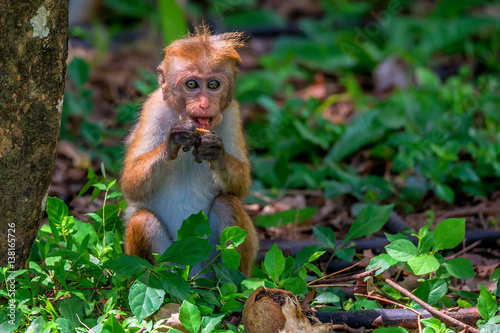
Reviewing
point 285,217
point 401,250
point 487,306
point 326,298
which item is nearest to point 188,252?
point 326,298

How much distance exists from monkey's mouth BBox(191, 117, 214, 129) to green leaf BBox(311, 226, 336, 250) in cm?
117

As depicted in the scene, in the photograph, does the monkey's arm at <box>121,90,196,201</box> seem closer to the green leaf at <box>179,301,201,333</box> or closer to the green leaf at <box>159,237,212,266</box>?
the green leaf at <box>159,237,212,266</box>

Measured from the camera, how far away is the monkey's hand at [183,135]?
4.37 metres

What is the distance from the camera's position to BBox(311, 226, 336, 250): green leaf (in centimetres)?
496

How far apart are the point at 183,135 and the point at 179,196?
2.25 feet

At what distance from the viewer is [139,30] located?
41.4ft

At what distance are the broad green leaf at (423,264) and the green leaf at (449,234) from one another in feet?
0.39

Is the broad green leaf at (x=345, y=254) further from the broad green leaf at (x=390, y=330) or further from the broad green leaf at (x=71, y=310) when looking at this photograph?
the broad green leaf at (x=71, y=310)

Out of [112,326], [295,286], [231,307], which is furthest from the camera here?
[295,286]

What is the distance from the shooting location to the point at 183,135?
4.38 metres

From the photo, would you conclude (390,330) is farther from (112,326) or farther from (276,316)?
(112,326)

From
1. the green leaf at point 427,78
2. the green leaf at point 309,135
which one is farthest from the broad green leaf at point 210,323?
the green leaf at point 427,78

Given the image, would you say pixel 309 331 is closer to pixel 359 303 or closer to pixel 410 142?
pixel 359 303

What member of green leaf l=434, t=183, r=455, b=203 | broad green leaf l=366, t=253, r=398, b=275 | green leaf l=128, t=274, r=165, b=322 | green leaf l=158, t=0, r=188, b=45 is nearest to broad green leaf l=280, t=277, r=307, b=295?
broad green leaf l=366, t=253, r=398, b=275
